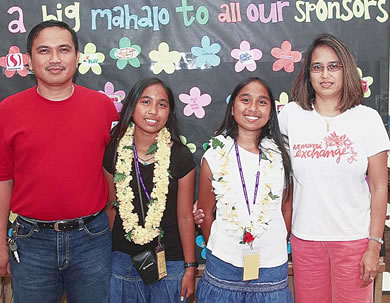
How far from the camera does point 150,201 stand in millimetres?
1969

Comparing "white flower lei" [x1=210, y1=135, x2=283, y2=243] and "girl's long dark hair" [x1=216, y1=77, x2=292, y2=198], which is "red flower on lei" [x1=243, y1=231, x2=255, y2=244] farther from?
"girl's long dark hair" [x1=216, y1=77, x2=292, y2=198]

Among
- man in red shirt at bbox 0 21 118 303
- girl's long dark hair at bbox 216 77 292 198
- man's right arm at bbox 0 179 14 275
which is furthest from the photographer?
girl's long dark hair at bbox 216 77 292 198

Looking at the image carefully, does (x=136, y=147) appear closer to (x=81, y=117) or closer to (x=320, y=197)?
(x=81, y=117)

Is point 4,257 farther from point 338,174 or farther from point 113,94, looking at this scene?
point 338,174

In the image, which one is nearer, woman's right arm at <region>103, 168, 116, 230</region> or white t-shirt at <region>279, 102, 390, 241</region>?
white t-shirt at <region>279, 102, 390, 241</region>

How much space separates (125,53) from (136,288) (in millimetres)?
1361

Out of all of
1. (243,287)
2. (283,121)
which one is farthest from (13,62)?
(243,287)

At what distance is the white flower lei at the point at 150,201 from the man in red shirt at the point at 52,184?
0.11 meters

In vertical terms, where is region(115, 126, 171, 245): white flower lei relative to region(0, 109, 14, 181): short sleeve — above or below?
below

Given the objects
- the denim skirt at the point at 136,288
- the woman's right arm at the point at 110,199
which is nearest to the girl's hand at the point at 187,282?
the denim skirt at the point at 136,288

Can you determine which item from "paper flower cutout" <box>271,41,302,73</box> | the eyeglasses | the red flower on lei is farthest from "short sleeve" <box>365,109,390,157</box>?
"paper flower cutout" <box>271,41,302,73</box>

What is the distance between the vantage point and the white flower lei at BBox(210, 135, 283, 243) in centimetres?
188

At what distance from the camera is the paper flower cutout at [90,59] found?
2.46 m

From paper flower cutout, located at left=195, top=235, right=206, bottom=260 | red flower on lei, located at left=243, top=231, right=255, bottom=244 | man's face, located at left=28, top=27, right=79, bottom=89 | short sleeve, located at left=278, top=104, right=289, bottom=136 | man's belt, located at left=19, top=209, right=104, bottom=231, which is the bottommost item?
paper flower cutout, located at left=195, top=235, right=206, bottom=260
